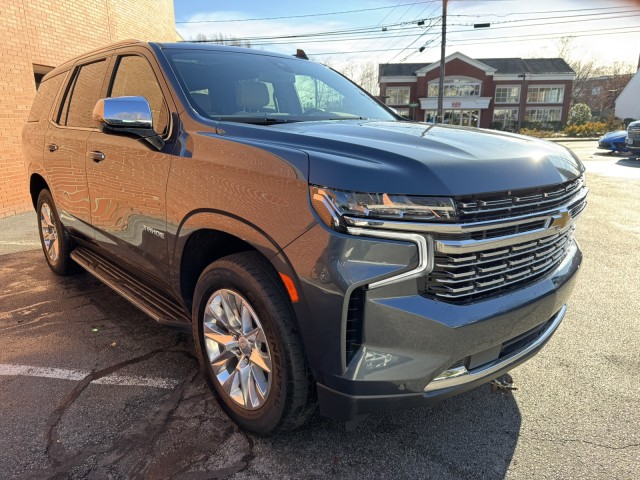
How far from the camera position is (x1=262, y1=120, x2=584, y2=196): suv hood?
1871 mm

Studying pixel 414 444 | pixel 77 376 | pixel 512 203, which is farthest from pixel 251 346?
pixel 77 376

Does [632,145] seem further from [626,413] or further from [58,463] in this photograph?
[58,463]

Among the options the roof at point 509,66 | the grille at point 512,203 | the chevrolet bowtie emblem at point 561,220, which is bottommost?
the chevrolet bowtie emblem at point 561,220

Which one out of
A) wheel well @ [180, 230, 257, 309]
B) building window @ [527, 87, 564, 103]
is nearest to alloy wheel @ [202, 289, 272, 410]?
wheel well @ [180, 230, 257, 309]

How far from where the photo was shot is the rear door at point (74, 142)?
12.3 ft

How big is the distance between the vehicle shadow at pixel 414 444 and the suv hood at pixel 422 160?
1297 millimetres

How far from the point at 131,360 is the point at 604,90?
92212mm

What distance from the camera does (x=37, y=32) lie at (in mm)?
8883

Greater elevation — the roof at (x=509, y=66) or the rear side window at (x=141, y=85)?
the roof at (x=509, y=66)

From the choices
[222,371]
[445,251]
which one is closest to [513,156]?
[445,251]

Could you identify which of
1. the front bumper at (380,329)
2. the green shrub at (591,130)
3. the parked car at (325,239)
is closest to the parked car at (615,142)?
the parked car at (325,239)

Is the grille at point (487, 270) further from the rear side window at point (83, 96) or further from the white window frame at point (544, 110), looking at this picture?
the white window frame at point (544, 110)

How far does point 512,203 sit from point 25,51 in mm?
9549

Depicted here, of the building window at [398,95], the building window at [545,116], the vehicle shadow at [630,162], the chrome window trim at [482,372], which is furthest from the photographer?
the building window at [545,116]
